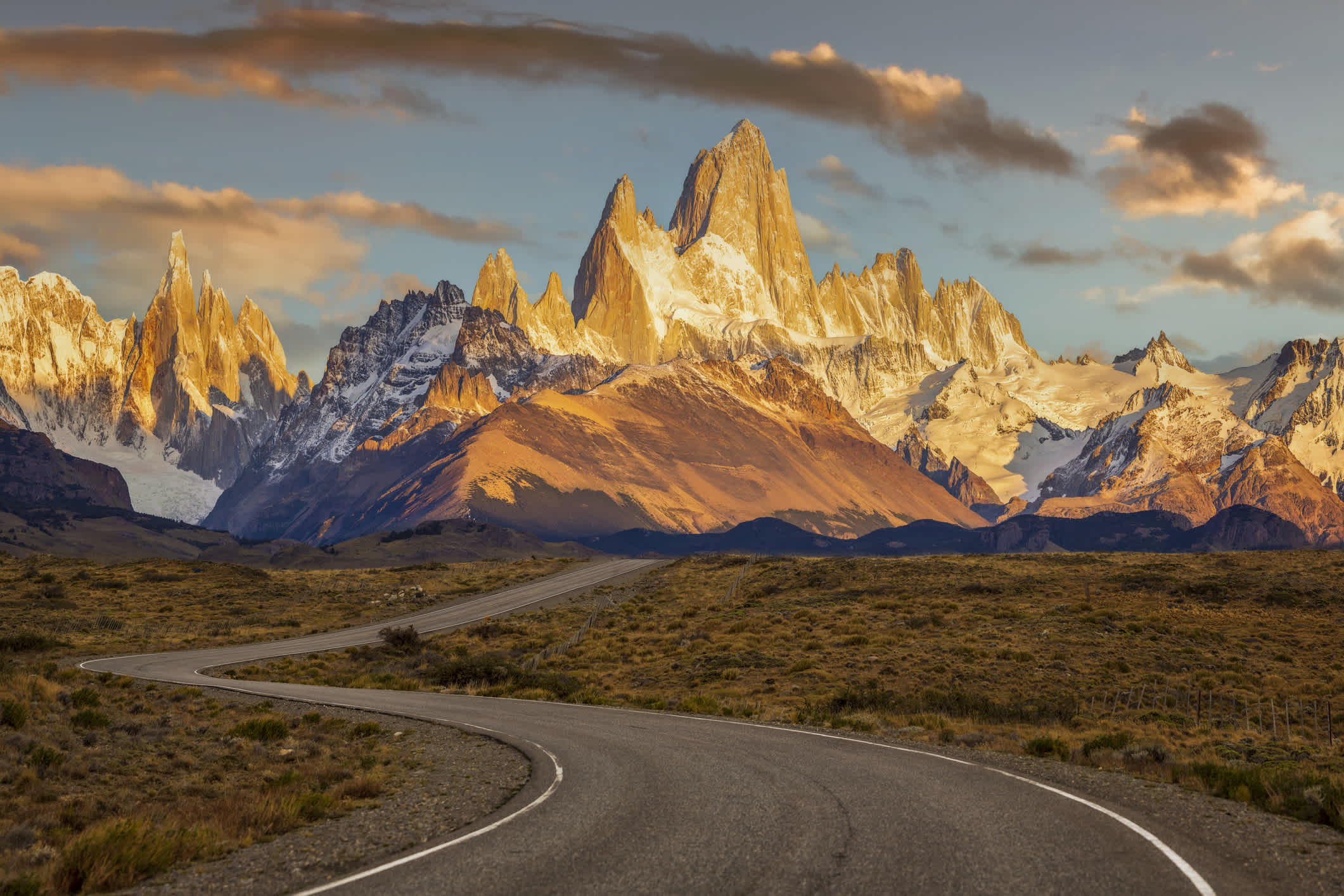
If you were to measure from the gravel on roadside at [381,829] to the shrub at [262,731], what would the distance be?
360 centimetres

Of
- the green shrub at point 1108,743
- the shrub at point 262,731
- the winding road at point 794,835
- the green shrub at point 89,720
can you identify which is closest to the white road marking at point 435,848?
the winding road at point 794,835

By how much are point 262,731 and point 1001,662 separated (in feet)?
96.9

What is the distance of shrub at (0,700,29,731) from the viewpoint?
22672 millimetres

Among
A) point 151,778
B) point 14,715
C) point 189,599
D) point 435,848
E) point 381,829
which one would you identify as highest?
point 435,848

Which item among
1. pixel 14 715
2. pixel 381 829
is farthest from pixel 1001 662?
pixel 14 715

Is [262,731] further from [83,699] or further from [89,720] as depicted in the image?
[83,699]

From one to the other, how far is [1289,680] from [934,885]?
3460cm

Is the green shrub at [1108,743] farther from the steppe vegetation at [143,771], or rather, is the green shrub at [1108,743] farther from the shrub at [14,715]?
the shrub at [14,715]

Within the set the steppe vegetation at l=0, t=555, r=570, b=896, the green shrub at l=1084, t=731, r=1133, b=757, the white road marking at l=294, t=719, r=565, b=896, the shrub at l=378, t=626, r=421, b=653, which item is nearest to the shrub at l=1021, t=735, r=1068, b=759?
the green shrub at l=1084, t=731, r=1133, b=757

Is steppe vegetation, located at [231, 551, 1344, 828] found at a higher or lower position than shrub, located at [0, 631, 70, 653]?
higher

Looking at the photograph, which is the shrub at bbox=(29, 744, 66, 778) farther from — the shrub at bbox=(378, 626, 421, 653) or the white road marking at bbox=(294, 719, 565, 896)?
the shrub at bbox=(378, 626, 421, 653)

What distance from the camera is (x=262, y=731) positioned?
25.0 meters

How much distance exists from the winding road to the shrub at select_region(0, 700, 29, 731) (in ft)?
34.6

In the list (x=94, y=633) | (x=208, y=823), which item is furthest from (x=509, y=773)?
(x=94, y=633)
